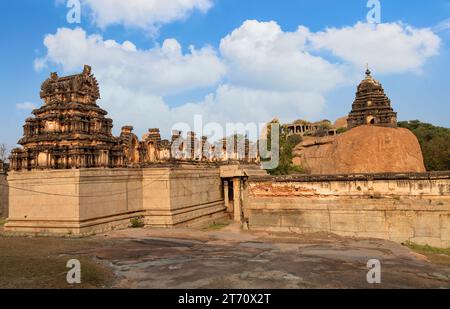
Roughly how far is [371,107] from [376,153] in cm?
1210

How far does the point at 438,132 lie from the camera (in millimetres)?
50500

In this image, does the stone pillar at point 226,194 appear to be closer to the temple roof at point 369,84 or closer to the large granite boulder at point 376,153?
the large granite boulder at point 376,153

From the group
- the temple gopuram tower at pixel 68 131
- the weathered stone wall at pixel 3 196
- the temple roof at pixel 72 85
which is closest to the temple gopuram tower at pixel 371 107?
the temple gopuram tower at pixel 68 131

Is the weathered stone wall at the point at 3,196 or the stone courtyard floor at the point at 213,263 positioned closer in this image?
the stone courtyard floor at the point at 213,263

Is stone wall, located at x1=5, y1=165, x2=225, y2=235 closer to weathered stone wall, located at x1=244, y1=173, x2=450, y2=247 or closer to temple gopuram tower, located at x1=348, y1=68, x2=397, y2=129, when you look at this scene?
weathered stone wall, located at x1=244, y1=173, x2=450, y2=247

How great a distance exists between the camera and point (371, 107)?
3634cm

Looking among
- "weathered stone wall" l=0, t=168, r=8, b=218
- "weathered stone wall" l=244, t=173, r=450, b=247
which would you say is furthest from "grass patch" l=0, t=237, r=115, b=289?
"weathered stone wall" l=0, t=168, r=8, b=218

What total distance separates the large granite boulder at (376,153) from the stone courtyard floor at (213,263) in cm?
1212

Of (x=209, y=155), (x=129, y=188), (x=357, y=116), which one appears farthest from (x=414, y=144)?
(x=129, y=188)

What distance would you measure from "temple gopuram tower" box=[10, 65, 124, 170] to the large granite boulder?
1624 centimetres

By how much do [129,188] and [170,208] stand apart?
7.72 feet

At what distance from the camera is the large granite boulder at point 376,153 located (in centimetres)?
Result: 2528

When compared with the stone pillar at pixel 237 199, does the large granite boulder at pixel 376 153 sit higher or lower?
higher

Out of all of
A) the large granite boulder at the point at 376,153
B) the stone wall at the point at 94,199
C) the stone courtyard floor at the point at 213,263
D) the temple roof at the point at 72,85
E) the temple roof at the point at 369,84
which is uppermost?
the temple roof at the point at 369,84
